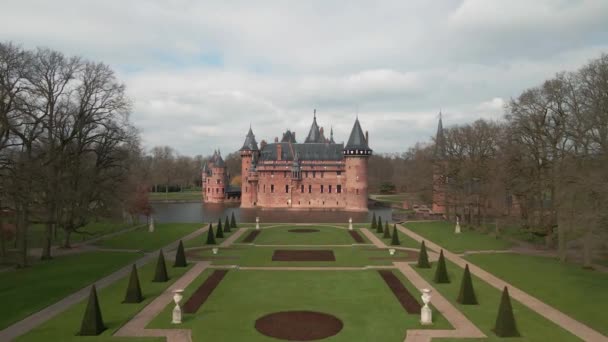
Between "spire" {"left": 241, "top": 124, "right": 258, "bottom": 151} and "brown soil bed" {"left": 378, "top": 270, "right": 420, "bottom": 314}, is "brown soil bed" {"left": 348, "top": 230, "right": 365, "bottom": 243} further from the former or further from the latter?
"spire" {"left": 241, "top": 124, "right": 258, "bottom": 151}

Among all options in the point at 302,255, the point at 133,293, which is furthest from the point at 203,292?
the point at 302,255

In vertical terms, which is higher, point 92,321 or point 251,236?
point 251,236

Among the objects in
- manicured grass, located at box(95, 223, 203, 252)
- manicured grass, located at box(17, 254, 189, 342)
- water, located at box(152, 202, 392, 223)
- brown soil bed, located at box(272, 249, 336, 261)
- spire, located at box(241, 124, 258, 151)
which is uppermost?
spire, located at box(241, 124, 258, 151)

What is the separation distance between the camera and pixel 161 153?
149875 millimetres

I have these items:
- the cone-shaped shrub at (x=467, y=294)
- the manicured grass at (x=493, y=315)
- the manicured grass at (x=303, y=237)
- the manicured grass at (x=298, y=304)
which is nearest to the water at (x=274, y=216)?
the manicured grass at (x=303, y=237)

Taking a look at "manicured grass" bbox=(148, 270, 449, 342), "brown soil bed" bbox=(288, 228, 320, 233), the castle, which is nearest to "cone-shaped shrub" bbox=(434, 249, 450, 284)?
"manicured grass" bbox=(148, 270, 449, 342)

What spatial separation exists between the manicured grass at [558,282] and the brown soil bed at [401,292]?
588 centimetres

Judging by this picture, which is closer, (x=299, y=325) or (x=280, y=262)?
(x=299, y=325)

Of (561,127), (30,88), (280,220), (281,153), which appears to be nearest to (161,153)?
(281,153)

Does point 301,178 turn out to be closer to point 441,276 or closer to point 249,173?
point 249,173

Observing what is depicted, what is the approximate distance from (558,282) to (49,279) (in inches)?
1056

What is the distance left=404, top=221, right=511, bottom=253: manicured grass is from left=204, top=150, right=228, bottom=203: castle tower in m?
55.0

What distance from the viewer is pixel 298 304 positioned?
19.6 meters

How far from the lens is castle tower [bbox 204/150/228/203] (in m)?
94.1
